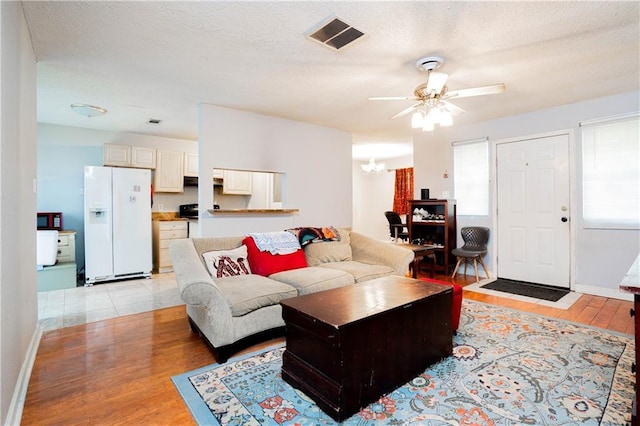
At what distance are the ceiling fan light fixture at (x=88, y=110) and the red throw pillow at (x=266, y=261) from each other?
9.21 ft

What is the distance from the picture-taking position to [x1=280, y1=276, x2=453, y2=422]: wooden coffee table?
5.34 feet

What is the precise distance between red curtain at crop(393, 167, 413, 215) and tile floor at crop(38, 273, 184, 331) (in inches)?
226

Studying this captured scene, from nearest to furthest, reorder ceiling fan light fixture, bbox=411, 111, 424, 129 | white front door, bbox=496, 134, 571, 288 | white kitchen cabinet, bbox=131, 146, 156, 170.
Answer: ceiling fan light fixture, bbox=411, 111, 424, 129 → white front door, bbox=496, 134, 571, 288 → white kitchen cabinet, bbox=131, 146, 156, 170

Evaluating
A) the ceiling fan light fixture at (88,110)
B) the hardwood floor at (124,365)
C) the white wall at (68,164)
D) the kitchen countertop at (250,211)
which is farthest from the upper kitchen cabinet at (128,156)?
the hardwood floor at (124,365)

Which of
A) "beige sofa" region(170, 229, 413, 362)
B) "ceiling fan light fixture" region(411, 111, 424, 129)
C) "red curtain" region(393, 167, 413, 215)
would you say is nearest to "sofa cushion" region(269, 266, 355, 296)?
"beige sofa" region(170, 229, 413, 362)

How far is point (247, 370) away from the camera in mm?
2098

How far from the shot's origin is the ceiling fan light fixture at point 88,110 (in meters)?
3.96

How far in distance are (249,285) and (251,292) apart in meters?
0.14

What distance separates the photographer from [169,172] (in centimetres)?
566

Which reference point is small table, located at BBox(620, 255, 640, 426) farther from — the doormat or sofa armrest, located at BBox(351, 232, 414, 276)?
the doormat

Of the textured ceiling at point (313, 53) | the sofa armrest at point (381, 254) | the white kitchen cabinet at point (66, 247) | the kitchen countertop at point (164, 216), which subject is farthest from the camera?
the kitchen countertop at point (164, 216)

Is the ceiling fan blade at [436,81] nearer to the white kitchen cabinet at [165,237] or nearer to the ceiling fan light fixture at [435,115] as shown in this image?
the ceiling fan light fixture at [435,115]

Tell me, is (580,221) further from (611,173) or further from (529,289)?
(529,289)

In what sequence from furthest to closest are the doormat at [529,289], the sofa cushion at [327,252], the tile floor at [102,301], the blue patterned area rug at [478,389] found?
the doormat at [529,289] < the sofa cushion at [327,252] < the tile floor at [102,301] < the blue patterned area rug at [478,389]
